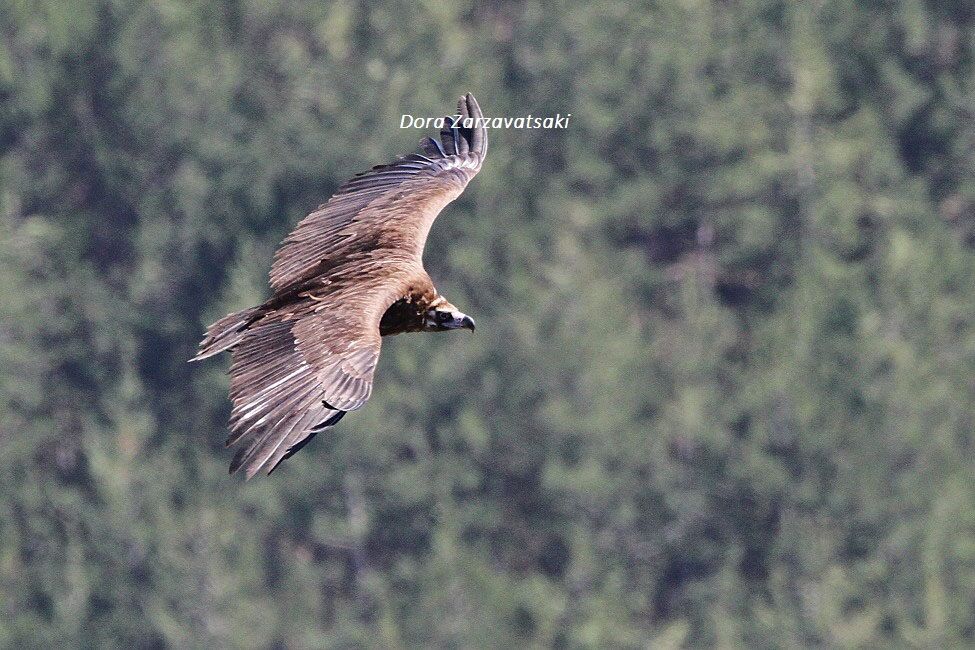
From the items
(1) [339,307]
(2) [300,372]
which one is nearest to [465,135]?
(1) [339,307]

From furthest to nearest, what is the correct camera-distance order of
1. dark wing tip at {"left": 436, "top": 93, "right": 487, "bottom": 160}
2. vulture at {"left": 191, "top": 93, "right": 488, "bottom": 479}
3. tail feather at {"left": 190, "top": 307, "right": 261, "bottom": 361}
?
1. dark wing tip at {"left": 436, "top": 93, "right": 487, "bottom": 160}
2. tail feather at {"left": 190, "top": 307, "right": 261, "bottom": 361}
3. vulture at {"left": 191, "top": 93, "right": 488, "bottom": 479}

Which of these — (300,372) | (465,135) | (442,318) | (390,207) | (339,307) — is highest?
(465,135)

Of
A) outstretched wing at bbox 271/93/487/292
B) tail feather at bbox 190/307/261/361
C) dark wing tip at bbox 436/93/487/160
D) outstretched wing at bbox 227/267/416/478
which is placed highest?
dark wing tip at bbox 436/93/487/160

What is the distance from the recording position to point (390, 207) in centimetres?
1315

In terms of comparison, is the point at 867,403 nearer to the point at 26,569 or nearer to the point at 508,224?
the point at 508,224

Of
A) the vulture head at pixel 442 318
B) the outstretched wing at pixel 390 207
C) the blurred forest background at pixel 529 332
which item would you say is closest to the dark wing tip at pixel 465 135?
the outstretched wing at pixel 390 207

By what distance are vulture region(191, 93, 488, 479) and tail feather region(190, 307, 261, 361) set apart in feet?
0.03

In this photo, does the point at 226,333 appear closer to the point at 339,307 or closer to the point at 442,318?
the point at 339,307

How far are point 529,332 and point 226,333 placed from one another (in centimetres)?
1865

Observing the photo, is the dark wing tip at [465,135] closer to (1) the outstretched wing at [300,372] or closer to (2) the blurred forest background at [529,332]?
(1) the outstretched wing at [300,372]

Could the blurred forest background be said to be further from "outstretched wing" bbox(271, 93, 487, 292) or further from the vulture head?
the vulture head

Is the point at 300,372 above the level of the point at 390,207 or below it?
below

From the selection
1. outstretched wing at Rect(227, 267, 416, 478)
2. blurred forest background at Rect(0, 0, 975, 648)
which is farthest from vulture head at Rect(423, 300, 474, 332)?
blurred forest background at Rect(0, 0, 975, 648)

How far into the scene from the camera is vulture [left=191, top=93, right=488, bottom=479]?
10188mm
